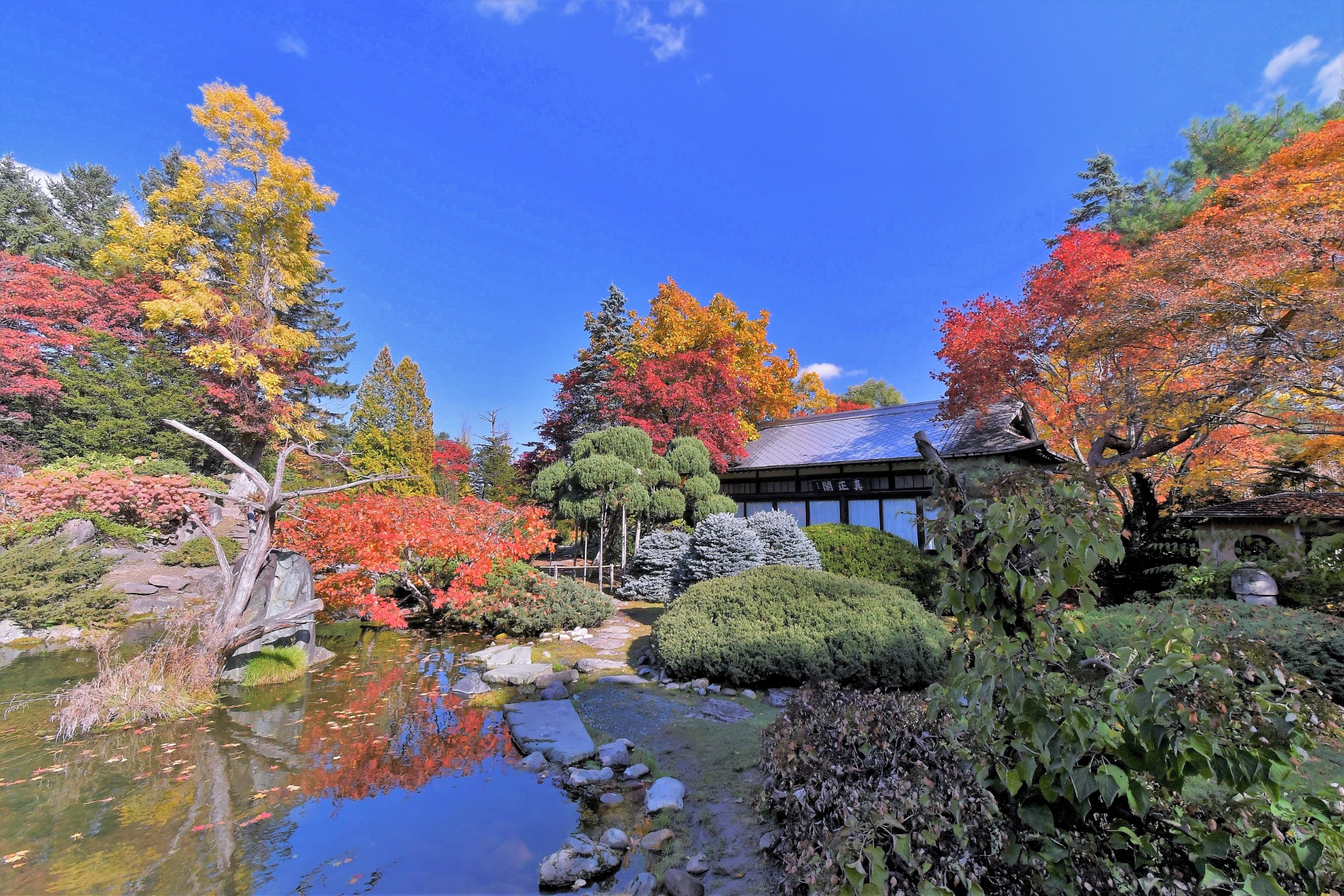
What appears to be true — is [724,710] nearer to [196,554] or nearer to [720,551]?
[720,551]

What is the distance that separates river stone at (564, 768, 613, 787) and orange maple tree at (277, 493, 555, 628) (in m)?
4.16

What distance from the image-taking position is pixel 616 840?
10.5 feet

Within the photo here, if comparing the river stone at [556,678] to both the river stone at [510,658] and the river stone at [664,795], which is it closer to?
the river stone at [510,658]

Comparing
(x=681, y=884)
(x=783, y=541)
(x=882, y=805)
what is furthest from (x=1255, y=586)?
(x=681, y=884)

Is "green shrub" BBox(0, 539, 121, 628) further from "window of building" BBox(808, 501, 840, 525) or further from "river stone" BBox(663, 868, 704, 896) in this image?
"window of building" BBox(808, 501, 840, 525)

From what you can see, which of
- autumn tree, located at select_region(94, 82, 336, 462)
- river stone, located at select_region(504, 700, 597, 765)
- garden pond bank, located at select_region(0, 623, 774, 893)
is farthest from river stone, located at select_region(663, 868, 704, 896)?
autumn tree, located at select_region(94, 82, 336, 462)

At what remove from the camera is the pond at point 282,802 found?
297 centimetres

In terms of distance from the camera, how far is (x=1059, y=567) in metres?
1.91

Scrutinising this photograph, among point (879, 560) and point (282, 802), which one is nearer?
point (282, 802)

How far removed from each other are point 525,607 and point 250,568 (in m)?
3.67

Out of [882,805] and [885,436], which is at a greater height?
[885,436]

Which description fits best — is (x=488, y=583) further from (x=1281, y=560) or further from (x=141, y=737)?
(x=1281, y=560)

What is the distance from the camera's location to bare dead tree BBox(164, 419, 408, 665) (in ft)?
19.1

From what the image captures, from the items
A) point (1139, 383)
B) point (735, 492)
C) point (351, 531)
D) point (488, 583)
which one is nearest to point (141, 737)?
point (351, 531)
